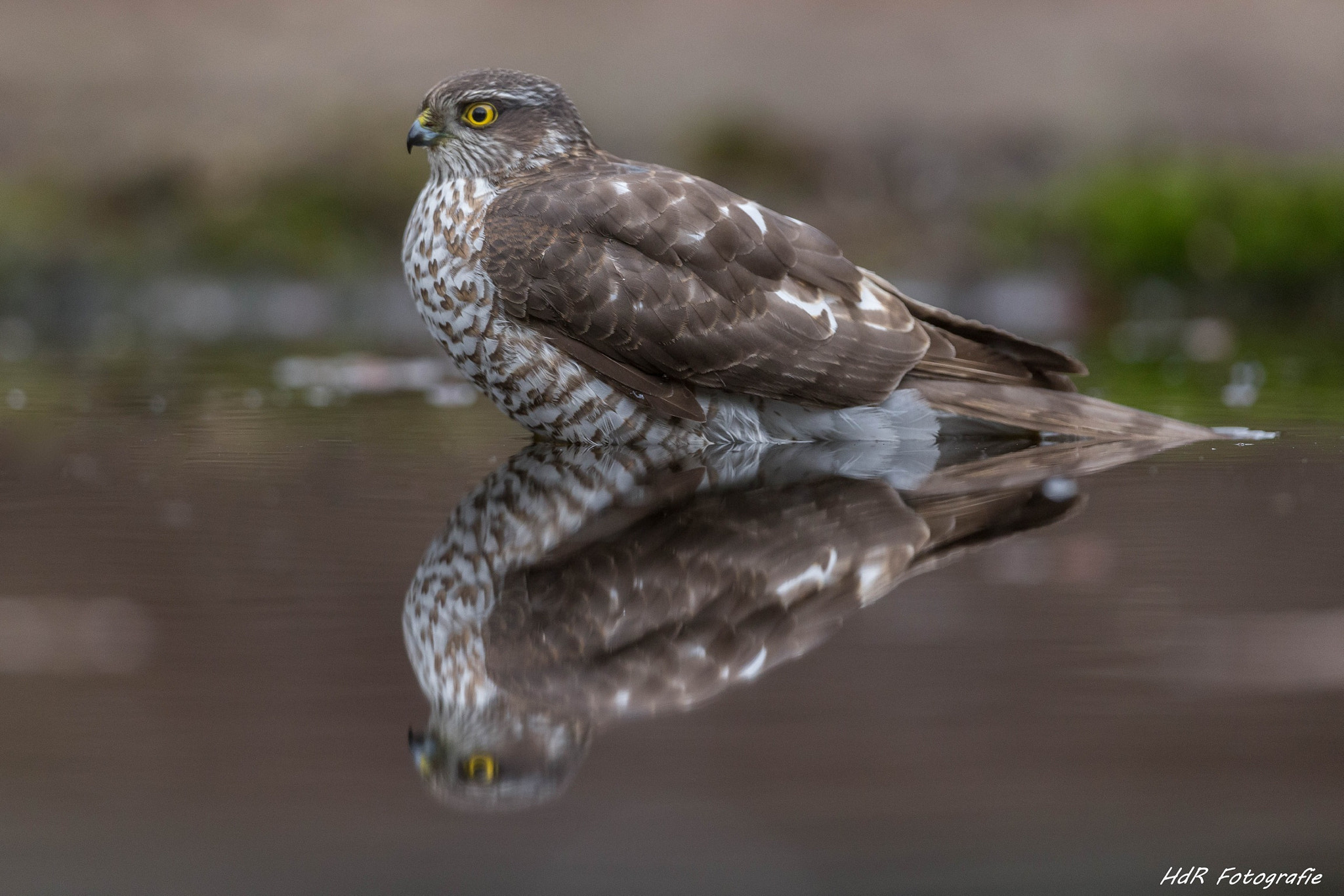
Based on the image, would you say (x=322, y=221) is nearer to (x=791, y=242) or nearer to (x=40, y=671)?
(x=791, y=242)

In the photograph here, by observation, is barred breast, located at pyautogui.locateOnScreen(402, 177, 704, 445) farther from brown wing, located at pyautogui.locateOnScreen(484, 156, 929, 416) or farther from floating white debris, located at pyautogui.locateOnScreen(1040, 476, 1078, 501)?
floating white debris, located at pyautogui.locateOnScreen(1040, 476, 1078, 501)

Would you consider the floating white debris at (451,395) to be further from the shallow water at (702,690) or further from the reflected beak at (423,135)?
the shallow water at (702,690)

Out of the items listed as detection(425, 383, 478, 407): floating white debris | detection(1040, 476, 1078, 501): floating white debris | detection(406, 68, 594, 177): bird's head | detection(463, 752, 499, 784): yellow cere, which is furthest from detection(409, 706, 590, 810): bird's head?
detection(425, 383, 478, 407): floating white debris

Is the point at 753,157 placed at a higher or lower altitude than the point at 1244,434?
lower

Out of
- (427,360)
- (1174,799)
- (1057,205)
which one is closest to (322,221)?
(427,360)

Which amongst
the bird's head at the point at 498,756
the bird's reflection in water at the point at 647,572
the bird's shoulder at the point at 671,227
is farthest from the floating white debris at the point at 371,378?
the bird's head at the point at 498,756

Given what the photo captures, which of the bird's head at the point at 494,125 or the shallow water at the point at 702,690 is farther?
the bird's head at the point at 494,125

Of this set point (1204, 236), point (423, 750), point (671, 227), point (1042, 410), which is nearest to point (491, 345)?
point (671, 227)

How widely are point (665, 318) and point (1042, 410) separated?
4.27 feet

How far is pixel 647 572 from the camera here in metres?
3.21

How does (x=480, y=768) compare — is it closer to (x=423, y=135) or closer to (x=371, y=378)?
(x=423, y=135)

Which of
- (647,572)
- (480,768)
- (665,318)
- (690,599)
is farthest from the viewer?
(665,318)

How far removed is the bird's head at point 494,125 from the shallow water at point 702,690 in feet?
5.28

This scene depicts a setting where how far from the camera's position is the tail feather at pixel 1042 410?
210 inches
